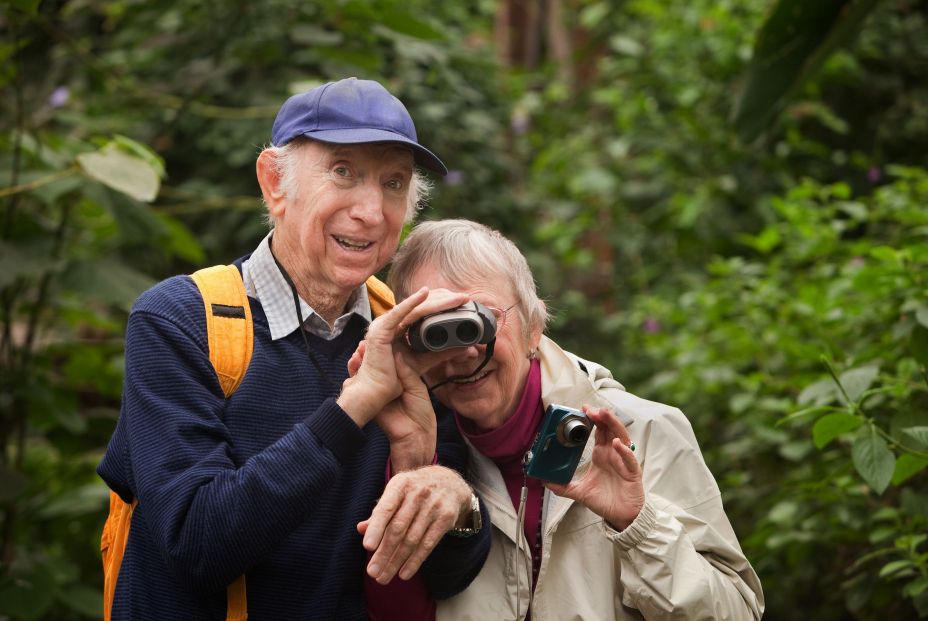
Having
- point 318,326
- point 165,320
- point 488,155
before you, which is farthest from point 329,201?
point 488,155

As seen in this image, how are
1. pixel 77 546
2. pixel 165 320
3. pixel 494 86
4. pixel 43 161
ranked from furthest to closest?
pixel 494 86
pixel 77 546
pixel 43 161
pixel 165 320

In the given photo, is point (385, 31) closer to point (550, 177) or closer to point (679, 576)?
point (679, 576)

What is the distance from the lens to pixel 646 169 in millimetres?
5762

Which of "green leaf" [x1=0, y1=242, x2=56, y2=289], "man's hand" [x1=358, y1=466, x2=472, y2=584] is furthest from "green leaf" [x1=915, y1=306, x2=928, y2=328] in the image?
"green leaf" [x1=0, y1=242, x2=56, y2=289]

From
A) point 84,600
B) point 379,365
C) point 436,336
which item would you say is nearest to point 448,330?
point 436,336

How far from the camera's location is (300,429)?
1.68 m

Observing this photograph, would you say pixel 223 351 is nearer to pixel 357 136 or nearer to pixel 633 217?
pixel 357 136

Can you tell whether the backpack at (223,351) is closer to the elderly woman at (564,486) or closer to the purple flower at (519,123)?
the elderly woman at (564,486)

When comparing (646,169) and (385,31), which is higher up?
(385,31)

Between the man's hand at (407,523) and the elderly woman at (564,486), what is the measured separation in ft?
0.73

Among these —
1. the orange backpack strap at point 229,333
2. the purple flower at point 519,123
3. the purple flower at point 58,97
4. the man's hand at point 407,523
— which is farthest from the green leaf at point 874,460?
the purple flower at point 519,123

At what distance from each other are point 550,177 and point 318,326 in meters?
4.90

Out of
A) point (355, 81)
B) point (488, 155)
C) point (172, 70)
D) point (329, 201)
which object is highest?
point (355, 81)

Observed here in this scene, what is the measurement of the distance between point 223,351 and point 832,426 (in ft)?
4.51
